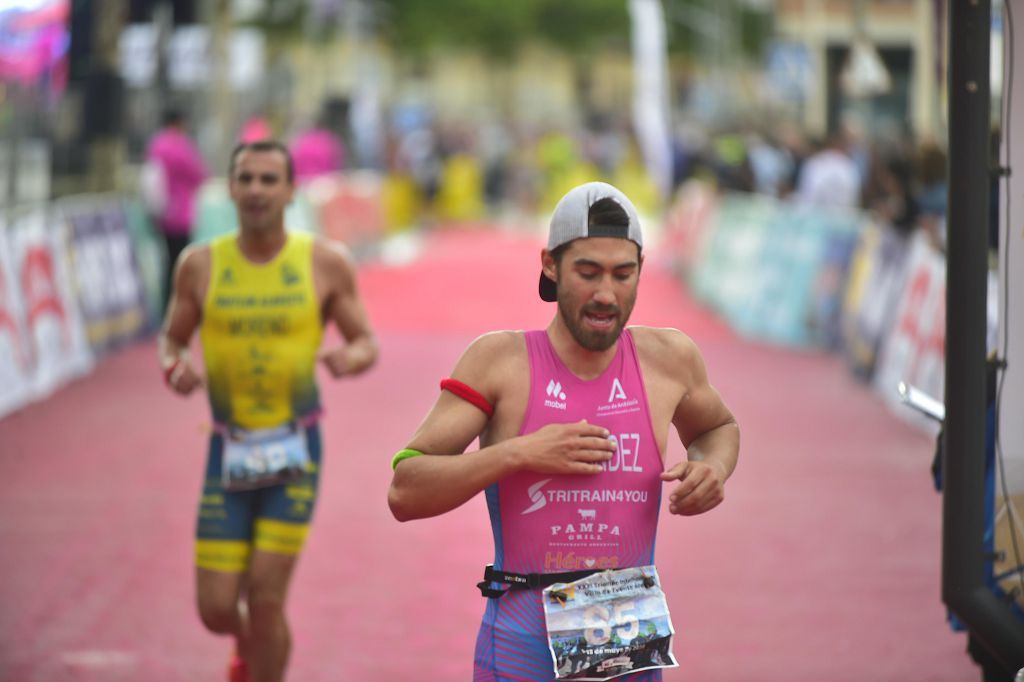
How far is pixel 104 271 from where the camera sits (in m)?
16.8

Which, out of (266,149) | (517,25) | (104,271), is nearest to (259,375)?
(266,149)

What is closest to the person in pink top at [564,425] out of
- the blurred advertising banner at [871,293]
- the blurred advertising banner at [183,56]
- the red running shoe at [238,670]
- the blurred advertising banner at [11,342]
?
the red running shoe at [238,670]

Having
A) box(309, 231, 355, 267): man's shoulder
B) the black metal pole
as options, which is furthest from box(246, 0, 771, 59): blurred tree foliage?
the black metal pole

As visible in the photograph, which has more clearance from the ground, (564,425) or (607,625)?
(564,425)

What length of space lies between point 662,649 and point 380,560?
198 inches

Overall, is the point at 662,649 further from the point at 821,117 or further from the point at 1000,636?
the point at 821,117

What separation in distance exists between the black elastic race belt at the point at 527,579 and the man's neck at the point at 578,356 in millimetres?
478

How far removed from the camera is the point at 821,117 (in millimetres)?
63062

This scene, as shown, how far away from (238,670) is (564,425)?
2917 mm

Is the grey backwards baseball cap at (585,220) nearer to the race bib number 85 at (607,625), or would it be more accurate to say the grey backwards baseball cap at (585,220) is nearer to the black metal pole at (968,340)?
the race bib number 85 at (607,625)

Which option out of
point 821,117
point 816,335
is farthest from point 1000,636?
→ point 821,117

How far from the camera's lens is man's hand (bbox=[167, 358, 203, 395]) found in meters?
6.30

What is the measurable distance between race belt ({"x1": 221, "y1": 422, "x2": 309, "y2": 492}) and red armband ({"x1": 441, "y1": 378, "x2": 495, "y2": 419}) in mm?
2236

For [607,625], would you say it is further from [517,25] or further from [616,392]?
[517,25]
